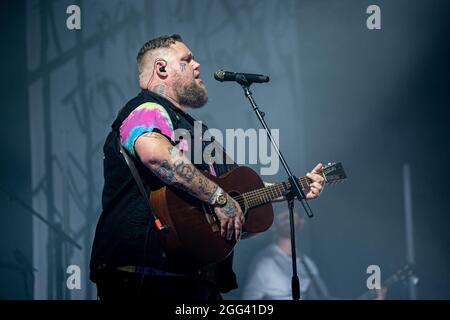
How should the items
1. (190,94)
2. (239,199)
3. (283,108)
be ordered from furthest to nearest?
(283,108), (190,94), (239,199)

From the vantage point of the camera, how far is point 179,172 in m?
2.57

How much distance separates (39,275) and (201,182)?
8.30 feet

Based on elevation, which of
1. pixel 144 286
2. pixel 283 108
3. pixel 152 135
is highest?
pixel 283 108

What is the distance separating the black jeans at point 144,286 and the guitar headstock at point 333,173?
0.95 meters

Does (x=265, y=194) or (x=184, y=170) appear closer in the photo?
(x=184, y=170)

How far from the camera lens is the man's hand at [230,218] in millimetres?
2648

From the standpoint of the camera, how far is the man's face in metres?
2.95

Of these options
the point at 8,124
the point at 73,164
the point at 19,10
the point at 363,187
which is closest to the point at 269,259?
the point at 363,187

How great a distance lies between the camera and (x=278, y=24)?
5039 mm

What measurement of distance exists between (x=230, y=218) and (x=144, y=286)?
469 mm

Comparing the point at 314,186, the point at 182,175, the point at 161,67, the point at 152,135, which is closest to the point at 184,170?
the point at 182,175

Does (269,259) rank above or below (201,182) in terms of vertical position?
below

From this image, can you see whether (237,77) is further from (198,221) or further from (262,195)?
(198,221)
